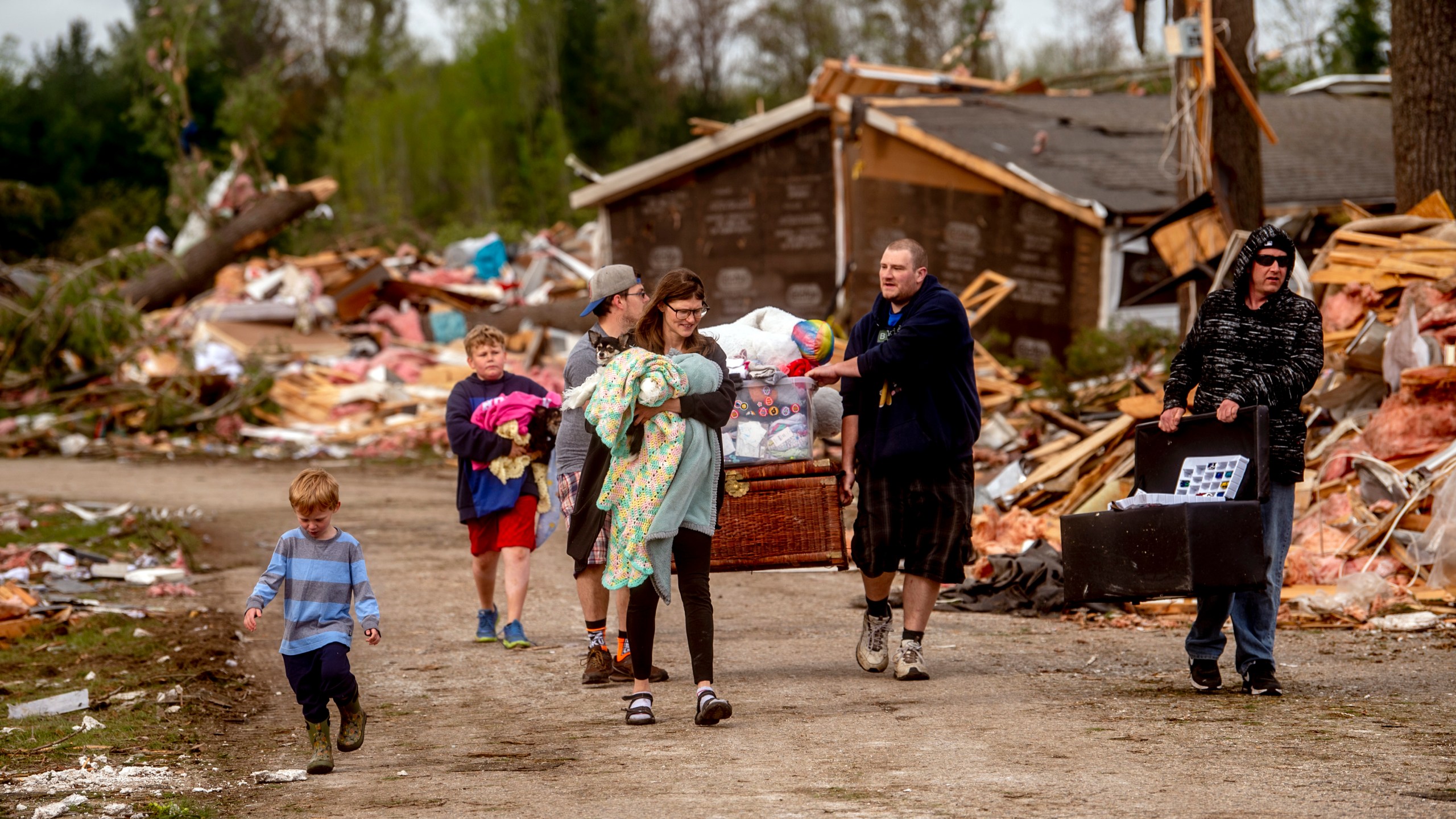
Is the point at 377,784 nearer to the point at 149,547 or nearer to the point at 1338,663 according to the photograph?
the point at 1338,663

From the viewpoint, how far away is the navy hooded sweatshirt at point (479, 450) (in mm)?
7426

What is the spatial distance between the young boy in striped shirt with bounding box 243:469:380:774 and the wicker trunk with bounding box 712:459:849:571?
1817 mm

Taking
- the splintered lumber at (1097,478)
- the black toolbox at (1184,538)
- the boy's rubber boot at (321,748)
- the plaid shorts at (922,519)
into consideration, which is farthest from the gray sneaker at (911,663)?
the splintered lumber at (1097,478)

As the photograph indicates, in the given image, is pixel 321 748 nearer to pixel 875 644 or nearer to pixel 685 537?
pixel 685 537

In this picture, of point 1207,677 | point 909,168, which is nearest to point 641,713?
point 1207,677

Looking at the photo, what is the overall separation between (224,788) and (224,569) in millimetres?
5637

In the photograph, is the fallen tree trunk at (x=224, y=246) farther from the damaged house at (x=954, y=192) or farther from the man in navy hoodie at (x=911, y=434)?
the man in navy hoodie at (x=911, y=434)

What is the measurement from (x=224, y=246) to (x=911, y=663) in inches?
861

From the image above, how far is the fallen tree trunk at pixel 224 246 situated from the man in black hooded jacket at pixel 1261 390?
836 inches

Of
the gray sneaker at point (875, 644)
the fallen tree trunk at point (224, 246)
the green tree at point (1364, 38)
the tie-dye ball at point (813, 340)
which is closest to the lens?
the tie-dye ball at point (813, 340)

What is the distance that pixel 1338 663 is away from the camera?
22.9 feet

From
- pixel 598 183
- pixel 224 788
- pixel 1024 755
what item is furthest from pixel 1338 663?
pixel 598 183

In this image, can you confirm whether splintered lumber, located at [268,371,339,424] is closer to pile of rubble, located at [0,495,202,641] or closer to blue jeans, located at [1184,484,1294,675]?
pile of rubble, located at [0,495,202,641]

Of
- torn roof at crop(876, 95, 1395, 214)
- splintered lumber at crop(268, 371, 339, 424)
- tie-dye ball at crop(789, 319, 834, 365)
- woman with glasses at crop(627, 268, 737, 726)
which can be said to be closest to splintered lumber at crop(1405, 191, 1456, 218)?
torn roof at crop(876, 95, 1395, 214)
